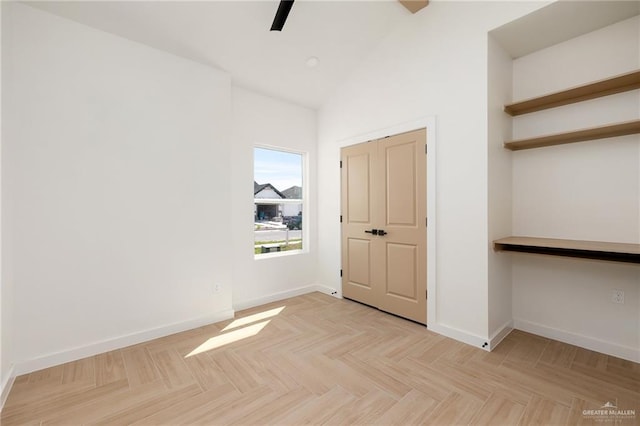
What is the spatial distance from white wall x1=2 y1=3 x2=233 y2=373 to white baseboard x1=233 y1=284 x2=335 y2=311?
0.33 m

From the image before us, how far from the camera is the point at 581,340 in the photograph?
2695 mm

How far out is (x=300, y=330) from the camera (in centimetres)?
314

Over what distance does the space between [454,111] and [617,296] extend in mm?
2202

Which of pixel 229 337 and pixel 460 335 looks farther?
pixel 229 337

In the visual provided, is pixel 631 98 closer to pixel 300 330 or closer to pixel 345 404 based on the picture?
pixel 345 404

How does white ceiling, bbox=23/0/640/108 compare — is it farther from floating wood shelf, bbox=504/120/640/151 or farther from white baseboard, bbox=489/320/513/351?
white baseboard, bbox=489/320/513/351

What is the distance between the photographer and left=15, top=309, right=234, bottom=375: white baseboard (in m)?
2.35

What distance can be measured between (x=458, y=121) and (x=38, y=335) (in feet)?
13.9

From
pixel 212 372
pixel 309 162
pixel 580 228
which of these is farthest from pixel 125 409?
pixel 580 228

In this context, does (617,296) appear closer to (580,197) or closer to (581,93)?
(580,197)

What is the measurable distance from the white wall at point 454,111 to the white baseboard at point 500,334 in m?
0.09

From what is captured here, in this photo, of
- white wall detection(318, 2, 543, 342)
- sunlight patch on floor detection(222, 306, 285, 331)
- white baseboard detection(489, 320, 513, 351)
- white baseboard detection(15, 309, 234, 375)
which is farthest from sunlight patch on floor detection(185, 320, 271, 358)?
white baseboard detection(489, 320, 513, 351)

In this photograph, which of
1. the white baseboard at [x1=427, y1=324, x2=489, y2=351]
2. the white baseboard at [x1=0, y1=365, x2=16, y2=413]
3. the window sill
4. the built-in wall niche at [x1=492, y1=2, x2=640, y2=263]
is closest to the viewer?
the white baseboard at [x1=0, y1=365, x2=16, y2=413]

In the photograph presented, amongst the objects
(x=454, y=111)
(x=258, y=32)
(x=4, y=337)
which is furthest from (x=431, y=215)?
(x=4, y=337)
